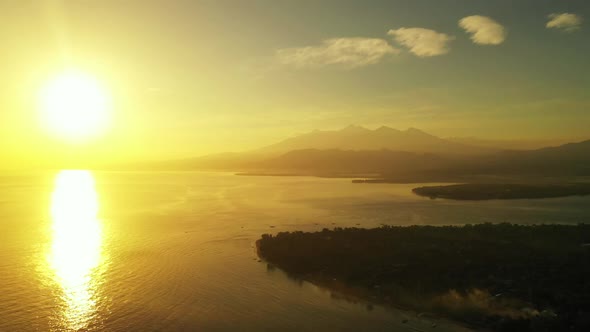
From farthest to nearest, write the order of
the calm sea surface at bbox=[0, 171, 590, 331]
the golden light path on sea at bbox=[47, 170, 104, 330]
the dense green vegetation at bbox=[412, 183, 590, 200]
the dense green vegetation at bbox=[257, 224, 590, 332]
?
the dense green vegetation at bbox=[412, 183, 590, 200] → the golden light path on sea at bbox=[47, 170, 104, 330] → the calm sea surface at bbox=[0, 171, 590, 331] → the dense green vegetation at bbox=[257, 224, 590, 332]

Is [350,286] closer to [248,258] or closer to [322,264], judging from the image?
[322,264]

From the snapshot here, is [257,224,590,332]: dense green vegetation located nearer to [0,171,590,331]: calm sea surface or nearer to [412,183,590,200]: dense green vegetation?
[0,171,590,331]: calm sea surface

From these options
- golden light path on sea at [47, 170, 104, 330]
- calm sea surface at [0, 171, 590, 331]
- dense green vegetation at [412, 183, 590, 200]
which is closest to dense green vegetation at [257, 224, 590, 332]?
calm sea surface at [0, 171, 590, 331]

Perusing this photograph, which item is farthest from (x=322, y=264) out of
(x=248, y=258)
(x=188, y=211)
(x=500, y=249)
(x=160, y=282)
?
(x=188, y=211)

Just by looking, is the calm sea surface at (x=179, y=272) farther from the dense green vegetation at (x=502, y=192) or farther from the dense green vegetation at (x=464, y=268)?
the dense green vegetation at (x=502, y=192)

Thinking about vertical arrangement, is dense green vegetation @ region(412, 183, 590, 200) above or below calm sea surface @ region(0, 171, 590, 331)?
above

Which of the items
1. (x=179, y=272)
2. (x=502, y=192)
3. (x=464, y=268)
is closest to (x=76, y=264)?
(x=179, y=272)
